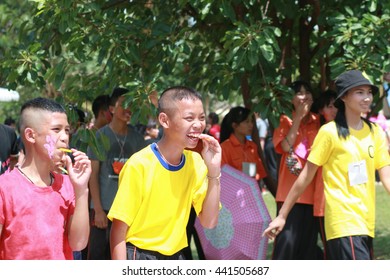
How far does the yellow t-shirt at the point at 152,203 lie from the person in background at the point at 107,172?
2354mm

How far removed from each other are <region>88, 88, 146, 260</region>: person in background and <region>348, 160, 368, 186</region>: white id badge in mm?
2059

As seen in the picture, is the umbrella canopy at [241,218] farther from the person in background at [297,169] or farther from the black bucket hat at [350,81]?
the black bucket hat at [350,81]

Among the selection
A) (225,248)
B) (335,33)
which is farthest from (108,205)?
(335,33)

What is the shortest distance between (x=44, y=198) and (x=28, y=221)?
14 centimetres

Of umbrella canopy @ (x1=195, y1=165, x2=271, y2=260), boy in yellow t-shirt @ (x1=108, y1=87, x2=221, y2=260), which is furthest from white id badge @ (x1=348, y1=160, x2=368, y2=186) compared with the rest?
umbrella canopy @ (x1=195, y1=165, x2=271, y2=260)

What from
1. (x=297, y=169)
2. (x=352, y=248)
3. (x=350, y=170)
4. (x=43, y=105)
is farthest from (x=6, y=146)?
(x=352, y=248)

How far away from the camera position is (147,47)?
695cm

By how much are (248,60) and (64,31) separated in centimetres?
140

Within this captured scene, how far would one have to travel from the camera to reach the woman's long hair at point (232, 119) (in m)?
8.23

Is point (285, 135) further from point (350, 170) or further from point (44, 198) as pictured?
point (44, 198)

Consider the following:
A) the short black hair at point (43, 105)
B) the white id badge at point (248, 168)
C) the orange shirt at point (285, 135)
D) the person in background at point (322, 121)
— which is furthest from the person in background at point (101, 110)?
the short black hair at point (43, 105)

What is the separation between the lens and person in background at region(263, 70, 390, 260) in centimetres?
574

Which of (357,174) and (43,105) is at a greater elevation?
(43,105)

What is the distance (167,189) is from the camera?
4734mm
